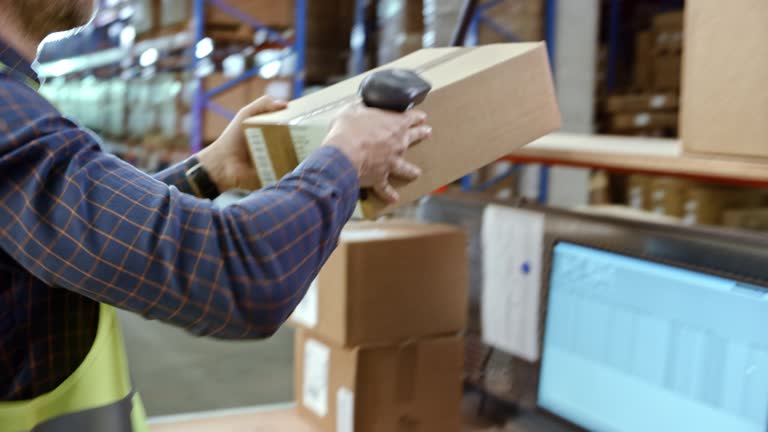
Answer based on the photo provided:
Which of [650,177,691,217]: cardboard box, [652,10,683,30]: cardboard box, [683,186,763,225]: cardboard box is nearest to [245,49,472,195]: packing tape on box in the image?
[683,186,763,225]: cardboard box

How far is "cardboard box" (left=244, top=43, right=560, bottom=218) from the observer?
913 mm

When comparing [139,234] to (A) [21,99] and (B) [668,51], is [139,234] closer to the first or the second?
(A) [21,99]

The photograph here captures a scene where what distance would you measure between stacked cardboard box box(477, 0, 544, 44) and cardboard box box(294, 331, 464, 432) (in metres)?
2.72

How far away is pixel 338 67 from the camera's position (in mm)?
4961

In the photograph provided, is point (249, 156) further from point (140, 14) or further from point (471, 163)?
point (140, 14)

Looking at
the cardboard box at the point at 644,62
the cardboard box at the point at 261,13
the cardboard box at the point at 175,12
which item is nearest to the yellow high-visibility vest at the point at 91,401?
the cardboard box at the point at 261,13

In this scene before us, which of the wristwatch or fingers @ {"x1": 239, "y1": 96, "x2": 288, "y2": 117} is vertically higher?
fingers @ {"x1": 239, "y1": 96, "x2": 288, "y2": 117}

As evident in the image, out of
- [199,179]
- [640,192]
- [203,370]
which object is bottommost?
[203,370]

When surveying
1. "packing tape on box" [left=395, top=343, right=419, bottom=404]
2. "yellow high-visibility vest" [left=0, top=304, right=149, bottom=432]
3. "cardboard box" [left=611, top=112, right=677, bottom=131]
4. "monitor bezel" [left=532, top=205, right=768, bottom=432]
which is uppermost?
"monitor bezel" [left=532, top=205, right=768, bottom=432]

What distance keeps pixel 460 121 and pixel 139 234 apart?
17.2 inches

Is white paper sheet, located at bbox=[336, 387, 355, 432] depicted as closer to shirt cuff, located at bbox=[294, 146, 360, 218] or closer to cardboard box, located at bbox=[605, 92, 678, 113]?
shirt cuff, located at bbox=[294, 146, 360, 218]

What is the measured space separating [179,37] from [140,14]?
0.94 metres

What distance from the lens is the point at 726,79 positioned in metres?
0.92

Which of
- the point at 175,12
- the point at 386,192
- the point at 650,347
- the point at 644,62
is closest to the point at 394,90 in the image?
the point at 386,192
